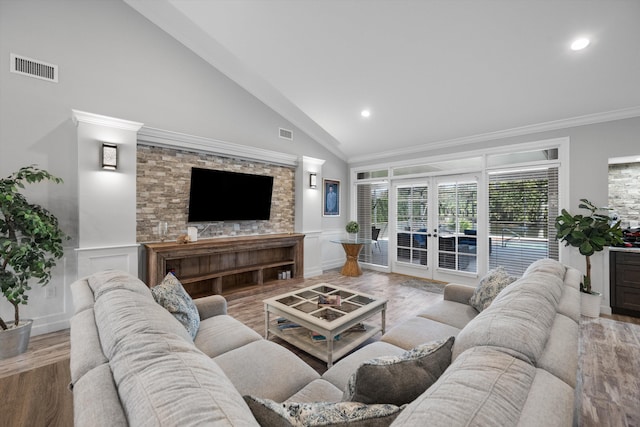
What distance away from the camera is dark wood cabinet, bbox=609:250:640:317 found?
3391 mm

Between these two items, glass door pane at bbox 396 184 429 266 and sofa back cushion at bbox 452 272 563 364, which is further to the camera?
glass door pane at bbox 396 184 429 266

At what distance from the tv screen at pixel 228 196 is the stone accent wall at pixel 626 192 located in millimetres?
5256

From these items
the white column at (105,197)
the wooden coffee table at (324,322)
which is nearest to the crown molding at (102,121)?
the white column at (105,197)

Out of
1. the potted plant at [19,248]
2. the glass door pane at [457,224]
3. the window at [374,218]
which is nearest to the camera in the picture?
the potted plant at [19,248]

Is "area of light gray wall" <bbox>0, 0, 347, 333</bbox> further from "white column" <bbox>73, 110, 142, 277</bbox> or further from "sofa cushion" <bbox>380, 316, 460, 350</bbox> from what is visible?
"sofa cushion" <bbox>380, 316, 460, 350</bbox>

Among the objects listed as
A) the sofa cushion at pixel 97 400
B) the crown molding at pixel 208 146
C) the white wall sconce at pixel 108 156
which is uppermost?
the crown molding at pixel 208 146

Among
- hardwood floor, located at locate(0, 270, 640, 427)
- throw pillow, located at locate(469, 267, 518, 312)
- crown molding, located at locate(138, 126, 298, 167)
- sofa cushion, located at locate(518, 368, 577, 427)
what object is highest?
crown molding, located at locate(138, 126, 298, 167)

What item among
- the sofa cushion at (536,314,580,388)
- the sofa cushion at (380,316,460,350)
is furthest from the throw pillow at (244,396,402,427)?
the sofa cushion at (380,316,460,350)

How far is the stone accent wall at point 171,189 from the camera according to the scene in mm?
3707

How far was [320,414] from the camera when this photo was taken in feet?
2.57

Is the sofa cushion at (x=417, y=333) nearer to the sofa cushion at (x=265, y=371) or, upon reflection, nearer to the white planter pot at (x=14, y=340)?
the sofa cushion at (x=265, y=371)

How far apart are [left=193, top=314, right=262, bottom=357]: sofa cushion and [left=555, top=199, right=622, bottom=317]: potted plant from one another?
3.93m

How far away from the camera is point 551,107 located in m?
3.63

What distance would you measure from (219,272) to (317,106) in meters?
3.10
